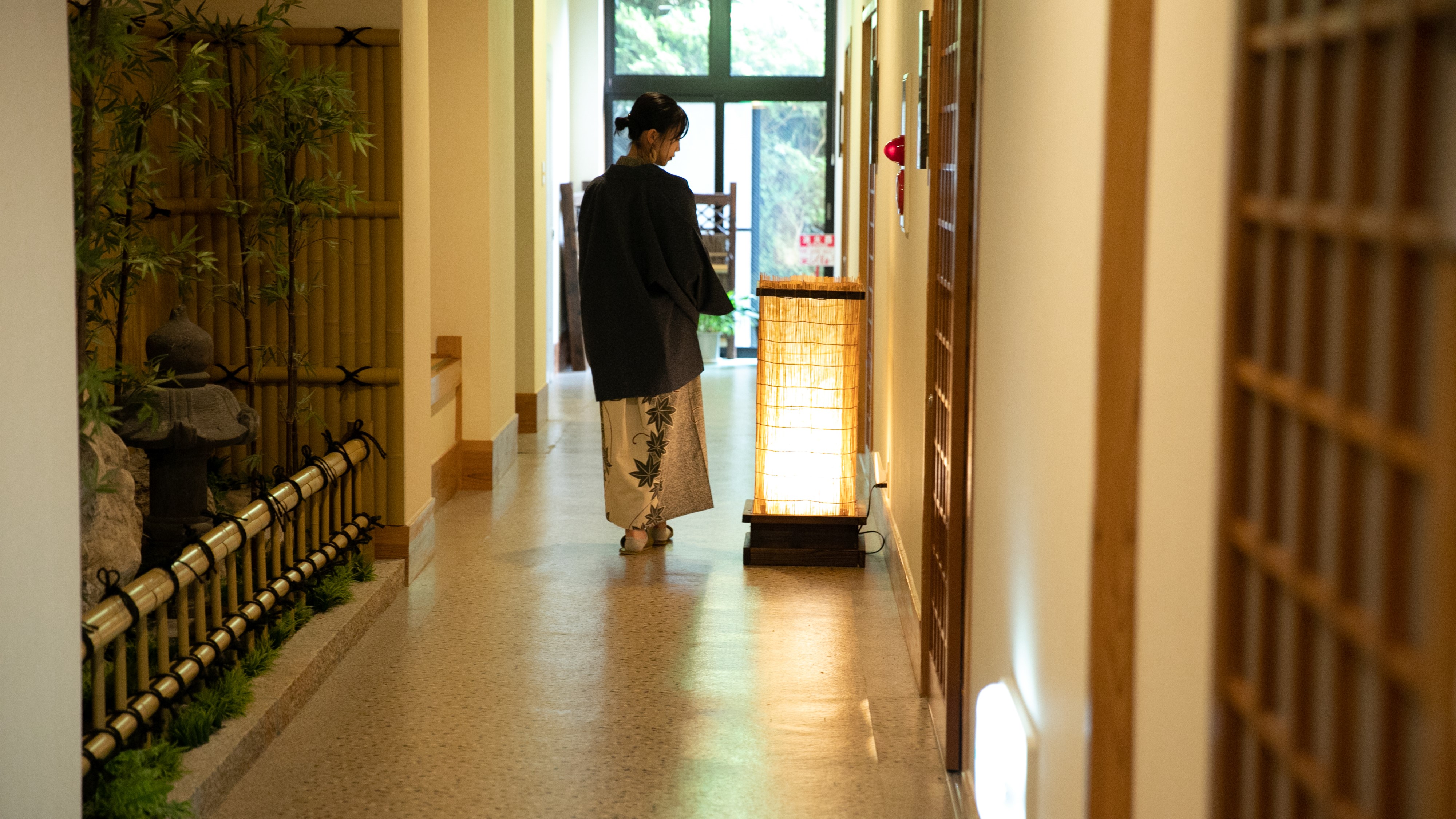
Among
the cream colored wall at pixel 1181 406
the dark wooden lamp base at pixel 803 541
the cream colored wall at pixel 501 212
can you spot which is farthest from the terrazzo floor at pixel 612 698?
the cream colored wall at pixel 1181 406

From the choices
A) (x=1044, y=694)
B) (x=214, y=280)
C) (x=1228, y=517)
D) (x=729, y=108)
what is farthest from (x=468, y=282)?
(x=729, y=108)

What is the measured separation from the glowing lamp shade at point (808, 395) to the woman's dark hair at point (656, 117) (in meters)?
0.68

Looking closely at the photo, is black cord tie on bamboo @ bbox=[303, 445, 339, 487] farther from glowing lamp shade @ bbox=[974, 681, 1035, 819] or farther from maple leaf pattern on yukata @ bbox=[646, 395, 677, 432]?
glowing lamp shade @ bbox=[974, 681, 1035, 819]

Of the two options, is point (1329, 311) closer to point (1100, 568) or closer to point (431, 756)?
point (1100, 568)

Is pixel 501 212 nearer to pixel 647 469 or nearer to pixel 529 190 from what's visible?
pixel 529 190

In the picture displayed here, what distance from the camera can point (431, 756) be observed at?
302cm

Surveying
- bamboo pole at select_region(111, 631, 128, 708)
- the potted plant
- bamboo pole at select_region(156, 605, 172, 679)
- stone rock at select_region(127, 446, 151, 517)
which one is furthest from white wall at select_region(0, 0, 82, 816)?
the potted plant

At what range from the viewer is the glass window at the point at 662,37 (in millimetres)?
10820

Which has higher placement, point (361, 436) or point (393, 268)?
point (393, 268)

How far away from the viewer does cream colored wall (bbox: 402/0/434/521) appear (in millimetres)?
4066

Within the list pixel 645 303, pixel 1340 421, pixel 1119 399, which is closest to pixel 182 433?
pixel 645 303

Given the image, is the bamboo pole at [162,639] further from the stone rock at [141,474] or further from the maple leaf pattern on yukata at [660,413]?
the maple leaf pattern on yukata at [660,413]

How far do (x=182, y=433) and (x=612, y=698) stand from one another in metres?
1.30

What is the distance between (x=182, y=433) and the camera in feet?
10.5
